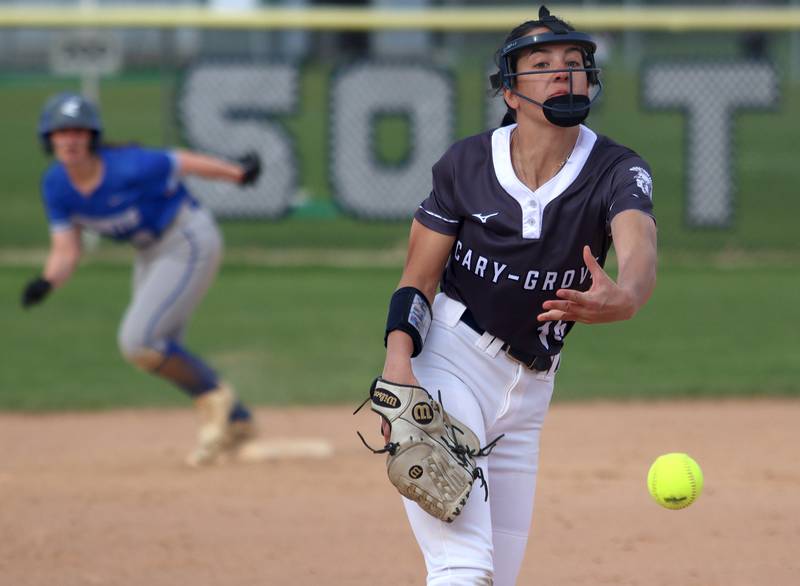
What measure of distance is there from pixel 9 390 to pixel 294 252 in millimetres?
4959

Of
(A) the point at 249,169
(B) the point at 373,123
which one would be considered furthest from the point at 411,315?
(B) the point at 373,123

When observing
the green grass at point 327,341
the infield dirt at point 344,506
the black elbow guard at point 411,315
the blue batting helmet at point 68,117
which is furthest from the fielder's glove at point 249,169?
the black elbow guard at point 411,315

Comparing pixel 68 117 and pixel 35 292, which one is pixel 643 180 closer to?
pixel 68 117

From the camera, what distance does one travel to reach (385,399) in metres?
3.34

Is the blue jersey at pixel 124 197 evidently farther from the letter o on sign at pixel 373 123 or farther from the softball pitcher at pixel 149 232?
the letter o on sign at pixel 373 123

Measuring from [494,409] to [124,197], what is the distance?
3.64 meters

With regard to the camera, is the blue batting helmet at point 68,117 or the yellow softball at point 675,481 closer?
the yellow softball at point 675,481

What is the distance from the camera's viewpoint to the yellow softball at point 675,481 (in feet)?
12.4

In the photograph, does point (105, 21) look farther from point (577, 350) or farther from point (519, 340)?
point (519, 340)

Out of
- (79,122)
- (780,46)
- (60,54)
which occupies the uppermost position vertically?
(79,122)

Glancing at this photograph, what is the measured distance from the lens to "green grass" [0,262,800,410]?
27.5ft

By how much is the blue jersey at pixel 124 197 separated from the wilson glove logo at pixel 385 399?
366cm

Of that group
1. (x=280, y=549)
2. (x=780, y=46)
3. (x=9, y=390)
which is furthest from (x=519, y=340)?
(x=780, y=46)

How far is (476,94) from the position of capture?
2022cm
